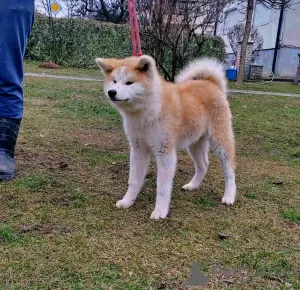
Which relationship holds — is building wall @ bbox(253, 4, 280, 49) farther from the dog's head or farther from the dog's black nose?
the dog's black nose

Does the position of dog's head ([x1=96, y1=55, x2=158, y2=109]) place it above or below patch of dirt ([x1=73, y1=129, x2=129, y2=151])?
above

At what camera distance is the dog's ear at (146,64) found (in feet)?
7.31

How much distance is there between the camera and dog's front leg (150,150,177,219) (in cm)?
235

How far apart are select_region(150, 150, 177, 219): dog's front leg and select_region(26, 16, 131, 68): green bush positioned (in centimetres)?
1427

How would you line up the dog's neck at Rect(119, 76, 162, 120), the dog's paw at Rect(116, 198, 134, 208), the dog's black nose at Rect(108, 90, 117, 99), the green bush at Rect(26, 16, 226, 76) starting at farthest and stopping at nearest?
the green bush at Rect(26, 16, 226, 76)
the dog's paw at Rect(116, 198, 134, 208)
the dog's neck at Rect(119, 76, 162, 120)
the dog's black nose at Rect(108, 90, 117, 99)

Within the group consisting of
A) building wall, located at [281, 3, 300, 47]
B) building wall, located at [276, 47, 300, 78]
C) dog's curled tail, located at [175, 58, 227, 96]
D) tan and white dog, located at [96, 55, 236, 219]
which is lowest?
building wall, located at [276, 47, 300, 78]

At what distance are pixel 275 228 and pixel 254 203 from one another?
411 millimetres

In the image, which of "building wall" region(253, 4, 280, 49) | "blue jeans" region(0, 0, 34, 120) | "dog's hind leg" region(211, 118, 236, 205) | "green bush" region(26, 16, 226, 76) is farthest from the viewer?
"building wall" region(253, 4, 280, 49)

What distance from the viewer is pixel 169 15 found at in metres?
7.05

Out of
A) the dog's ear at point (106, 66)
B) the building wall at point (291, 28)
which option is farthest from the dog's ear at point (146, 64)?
the building wall at point (291, 28)

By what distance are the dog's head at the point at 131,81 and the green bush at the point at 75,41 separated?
560 inches

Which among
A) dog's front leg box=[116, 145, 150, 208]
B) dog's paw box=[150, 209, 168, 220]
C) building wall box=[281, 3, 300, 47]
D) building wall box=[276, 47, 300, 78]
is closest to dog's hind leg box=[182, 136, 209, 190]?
dog's front leg box=[116, 145, 150, 208]

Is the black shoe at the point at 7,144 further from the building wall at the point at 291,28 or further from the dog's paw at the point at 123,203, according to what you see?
the building wall at the point at 291,28

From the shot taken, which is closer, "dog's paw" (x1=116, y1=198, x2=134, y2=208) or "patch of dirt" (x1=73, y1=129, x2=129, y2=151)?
"dog's paw" (x1=116, y1=198, x2=134, y2=208)
